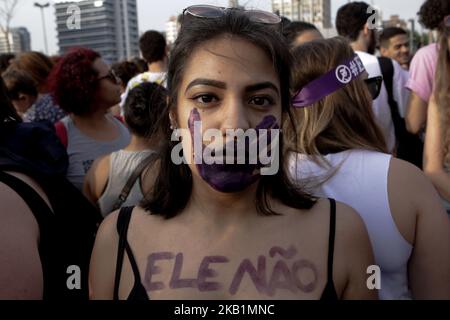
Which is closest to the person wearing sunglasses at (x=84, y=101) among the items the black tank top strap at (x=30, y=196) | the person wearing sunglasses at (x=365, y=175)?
the black tank top strap at (x=30, y=196)

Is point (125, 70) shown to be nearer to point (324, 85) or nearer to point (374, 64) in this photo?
point (374, 64)

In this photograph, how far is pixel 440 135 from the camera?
2242 millimetres

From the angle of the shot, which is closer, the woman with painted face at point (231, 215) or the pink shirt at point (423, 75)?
the woman with painted face at point (231, 215)

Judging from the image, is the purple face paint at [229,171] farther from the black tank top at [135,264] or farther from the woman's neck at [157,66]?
the woman's neck at [157,66]

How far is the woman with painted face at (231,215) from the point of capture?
1.32 meters

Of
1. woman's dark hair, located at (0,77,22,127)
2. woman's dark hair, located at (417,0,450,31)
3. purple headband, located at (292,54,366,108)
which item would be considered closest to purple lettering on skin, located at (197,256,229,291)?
purple headband, located at (292,54,366,108)

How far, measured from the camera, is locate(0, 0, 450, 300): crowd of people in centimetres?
133

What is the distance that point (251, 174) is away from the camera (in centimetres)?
135

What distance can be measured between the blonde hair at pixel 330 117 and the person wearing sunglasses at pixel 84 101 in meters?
1.67

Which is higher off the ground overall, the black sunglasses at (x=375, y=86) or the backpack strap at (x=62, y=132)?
the black sunglasses at (x=375, y=86)

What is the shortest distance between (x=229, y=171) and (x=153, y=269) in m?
0.37
